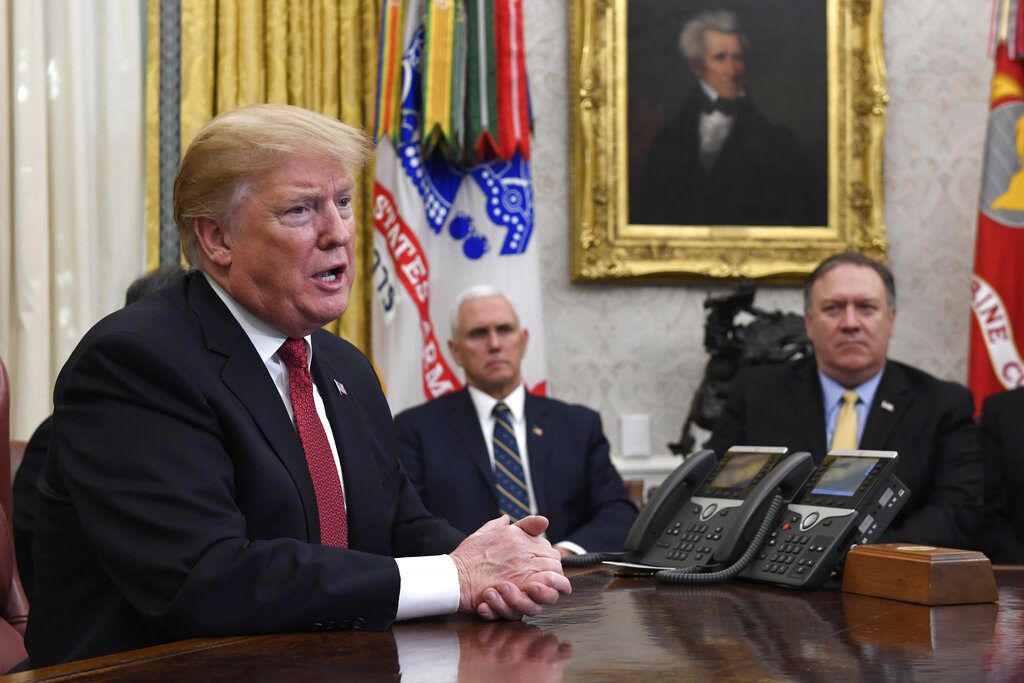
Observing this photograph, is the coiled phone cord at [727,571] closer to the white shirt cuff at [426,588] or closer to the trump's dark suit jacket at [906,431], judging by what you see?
the white shirt cuff at [426,588]

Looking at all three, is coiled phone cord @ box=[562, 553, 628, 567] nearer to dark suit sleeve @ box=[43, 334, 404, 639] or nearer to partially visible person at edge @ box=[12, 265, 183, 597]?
dark suit sleeve @ box=[43, 334, 404, 639]

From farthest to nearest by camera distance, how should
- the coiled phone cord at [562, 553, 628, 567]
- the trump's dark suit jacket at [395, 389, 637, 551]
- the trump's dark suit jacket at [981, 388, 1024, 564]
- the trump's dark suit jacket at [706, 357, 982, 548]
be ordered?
the trump's dark suit jacket at [395, 389, 637, 551]
the trump's dark suit jacket at [981, 388, 1024, 564]
the trump's dark suit jacket at [706, 357, 982, 548]
the coiled phone cord at [562, 553, 628, 567]

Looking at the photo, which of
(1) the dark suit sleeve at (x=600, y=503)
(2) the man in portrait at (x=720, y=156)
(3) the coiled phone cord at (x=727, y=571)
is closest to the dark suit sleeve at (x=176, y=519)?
(3) the coiled phone cord at (x=727, y=571)

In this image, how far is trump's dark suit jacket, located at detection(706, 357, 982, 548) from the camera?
3776mm

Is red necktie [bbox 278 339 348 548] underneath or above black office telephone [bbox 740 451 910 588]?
above

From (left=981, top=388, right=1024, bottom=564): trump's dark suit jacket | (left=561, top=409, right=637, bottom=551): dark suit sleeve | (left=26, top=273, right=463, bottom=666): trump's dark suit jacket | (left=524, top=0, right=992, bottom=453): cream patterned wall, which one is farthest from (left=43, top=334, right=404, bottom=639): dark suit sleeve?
(left=524, top=0, right=992, bottom=453): cream patterned wall

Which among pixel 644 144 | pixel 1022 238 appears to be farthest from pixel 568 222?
pixel 1022 238

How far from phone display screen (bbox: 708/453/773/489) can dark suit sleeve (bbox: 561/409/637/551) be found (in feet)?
6.25

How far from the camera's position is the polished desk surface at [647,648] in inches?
58.6

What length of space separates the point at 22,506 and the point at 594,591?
1.60m

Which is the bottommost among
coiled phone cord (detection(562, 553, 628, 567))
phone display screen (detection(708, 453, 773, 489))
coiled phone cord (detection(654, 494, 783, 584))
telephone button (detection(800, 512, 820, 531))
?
coiled phone cord (detection(562, 553, 628, 567))

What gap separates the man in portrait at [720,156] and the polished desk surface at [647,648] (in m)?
4.14

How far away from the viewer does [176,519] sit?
183 cm

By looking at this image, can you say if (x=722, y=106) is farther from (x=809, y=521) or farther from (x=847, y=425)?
(x=809, y=521)
